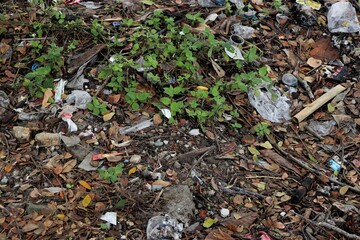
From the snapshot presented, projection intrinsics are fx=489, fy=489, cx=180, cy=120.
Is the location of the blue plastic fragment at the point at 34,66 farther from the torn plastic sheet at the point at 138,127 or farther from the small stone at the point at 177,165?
the small stone at the point at 177,165

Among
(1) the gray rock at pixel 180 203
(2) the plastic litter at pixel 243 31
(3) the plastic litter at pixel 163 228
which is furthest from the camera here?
(2) the plastic litter at pixel 243 31

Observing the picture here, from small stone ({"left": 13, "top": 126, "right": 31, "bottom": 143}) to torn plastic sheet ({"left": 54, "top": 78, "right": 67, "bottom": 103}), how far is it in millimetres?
328

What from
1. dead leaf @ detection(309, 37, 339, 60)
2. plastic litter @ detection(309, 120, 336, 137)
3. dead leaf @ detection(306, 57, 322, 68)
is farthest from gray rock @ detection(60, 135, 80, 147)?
dead leaf @ detection(309, 37, 339, 60)

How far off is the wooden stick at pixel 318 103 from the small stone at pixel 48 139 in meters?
1.69

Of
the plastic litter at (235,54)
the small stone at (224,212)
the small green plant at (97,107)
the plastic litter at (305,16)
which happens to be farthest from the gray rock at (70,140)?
the plastic litter at (305,16)

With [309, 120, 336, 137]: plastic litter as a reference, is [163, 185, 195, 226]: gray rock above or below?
above

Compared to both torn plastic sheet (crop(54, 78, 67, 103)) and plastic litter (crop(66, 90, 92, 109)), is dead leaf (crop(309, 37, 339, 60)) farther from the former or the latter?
torn plastic sheet (crop(54, 78, 67, 103))

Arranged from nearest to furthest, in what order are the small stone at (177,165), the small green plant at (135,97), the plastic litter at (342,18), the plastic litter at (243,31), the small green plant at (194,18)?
1. the small stone at (177,165)
2. the small green plant at (135,97)
3. the small green plant at (194,18)
4. the plastic litter at (243,31)
5. the plastic litter at (342,18)

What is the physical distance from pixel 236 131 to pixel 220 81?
402 mm

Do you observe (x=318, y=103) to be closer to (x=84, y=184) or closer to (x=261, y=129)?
(x=261, y=129)

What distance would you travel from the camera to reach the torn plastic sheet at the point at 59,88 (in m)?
3.39

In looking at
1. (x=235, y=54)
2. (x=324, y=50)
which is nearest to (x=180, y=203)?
(x=235, y=54)

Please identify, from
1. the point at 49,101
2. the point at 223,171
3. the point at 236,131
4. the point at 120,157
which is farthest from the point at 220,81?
the point at 49,101

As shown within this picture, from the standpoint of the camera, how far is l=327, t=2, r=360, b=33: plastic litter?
4.17m
